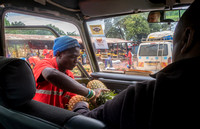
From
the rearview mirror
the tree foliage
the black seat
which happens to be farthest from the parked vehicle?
the black seat

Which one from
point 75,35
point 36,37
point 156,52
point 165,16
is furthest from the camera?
point 156,52

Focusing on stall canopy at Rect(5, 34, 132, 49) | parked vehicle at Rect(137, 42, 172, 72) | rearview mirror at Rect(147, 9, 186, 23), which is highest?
rearview mirror at Rect(147, 9, 186, 23)

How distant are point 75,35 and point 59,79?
213 centimetres

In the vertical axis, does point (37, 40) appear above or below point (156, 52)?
above

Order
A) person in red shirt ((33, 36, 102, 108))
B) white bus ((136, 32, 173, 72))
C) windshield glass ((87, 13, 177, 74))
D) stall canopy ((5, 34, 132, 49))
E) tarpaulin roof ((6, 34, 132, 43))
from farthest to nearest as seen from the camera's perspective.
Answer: white bus ((136, 32, 173, 72)), windshield glass ((87, 13, 177, 74)), stall canopy ((5, 34, 132, 49)), tarpaulin roof ((6, 34, 132, 43)), person in red shirt ((33, 36, 102, 108))

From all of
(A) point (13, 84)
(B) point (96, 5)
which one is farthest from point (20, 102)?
(B) point (96, 5)

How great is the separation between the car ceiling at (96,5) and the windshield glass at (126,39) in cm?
30

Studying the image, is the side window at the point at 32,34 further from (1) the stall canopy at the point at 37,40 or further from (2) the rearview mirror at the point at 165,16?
(2) the rearview mirror at the point at 165,16

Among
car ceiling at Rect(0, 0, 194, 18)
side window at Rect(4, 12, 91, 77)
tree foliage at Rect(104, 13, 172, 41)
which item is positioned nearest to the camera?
car ceiling at Rect(0, 0, 194, 18)

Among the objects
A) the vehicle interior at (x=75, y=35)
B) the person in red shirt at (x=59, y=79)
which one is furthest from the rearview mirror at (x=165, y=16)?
the person in red shirt at (x=59, y=79)

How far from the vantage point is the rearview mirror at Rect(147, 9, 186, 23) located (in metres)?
2.25

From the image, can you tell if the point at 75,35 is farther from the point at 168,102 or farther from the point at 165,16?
the point at 168,102

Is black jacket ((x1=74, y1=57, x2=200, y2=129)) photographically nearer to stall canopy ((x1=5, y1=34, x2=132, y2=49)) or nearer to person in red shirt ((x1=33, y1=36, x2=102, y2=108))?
person in red shirt ((x1=33, y1=36, x2=102, y2=108))

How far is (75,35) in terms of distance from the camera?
11.4 feet
